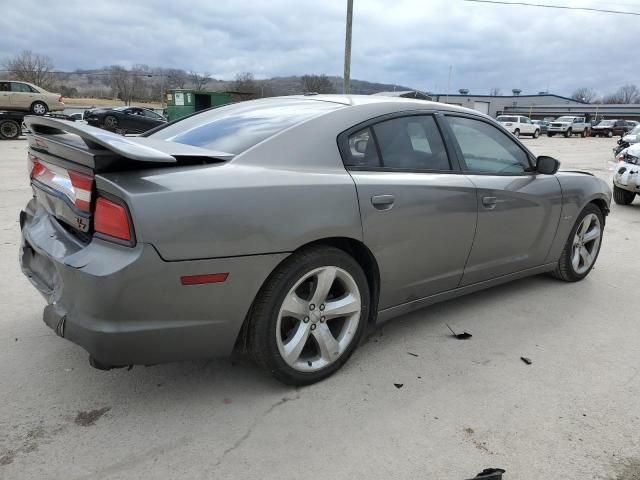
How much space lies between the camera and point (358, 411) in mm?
2582

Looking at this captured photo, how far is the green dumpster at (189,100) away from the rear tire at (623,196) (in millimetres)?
22863

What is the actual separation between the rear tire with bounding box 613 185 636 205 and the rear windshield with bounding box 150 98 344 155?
25.7 feet

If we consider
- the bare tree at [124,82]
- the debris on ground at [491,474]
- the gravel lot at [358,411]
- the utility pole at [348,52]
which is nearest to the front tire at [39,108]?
the utility pole at [348,52]

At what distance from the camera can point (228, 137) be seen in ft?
9.36

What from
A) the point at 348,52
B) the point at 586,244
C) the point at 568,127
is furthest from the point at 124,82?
the point at 586,244

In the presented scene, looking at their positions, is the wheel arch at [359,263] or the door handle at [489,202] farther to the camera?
the door handle at [489,202]

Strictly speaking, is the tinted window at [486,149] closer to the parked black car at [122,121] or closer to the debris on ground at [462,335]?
the debris on ground at [462,335]

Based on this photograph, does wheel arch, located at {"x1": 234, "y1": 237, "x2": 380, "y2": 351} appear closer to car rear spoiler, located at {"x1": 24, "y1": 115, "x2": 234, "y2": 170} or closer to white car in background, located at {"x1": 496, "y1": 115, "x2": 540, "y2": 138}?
car rear spoiler, located at {"x1": 24, "y1": 115, "x2": 234, "y2": 170}

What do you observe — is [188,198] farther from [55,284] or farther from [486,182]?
[486,182]

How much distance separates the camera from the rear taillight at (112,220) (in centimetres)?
214

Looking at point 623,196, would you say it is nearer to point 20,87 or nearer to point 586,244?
point 586,244

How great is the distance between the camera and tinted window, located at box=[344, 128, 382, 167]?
2.86 m

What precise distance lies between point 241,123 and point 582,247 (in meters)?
3.30

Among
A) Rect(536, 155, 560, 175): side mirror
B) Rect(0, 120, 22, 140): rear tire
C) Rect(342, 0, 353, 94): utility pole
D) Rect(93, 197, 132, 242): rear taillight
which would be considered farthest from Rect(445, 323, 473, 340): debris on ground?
Rect(0, 120, 22, 140): rear tire
